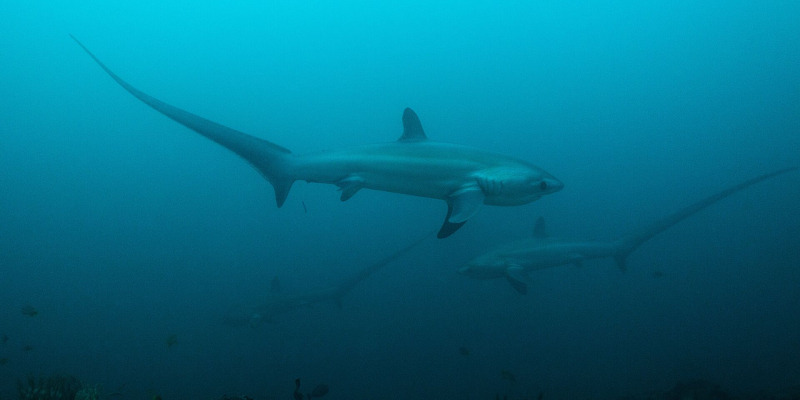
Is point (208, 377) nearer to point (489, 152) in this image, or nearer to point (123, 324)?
point (123, 324)

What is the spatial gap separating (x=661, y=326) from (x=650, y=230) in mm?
10036

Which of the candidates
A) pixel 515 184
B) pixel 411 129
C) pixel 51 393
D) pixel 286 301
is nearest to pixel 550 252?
pixel 515 184

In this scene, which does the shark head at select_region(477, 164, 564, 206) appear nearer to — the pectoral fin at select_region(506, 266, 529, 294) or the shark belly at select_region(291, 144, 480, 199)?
the shark belly at select_region(291, 144, 480, 199)

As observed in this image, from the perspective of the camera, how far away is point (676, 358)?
1463cm

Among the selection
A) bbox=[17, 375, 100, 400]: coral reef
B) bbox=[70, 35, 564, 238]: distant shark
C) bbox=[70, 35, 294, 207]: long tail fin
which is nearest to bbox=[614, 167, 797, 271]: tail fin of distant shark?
bbox=[70, 35, 564, 238]: distant shark

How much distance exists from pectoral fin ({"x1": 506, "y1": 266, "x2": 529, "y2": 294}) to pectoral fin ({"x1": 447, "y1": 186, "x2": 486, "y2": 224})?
4.81 m

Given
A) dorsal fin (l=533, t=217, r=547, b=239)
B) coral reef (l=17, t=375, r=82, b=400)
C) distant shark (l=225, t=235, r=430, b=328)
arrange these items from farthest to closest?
distant shark (l=225, t=235, r=430, b=328) < dorsal fin (l=533, t=217, r=547, b=239) < coral reef (l=17, t=375, r=82, b=400)

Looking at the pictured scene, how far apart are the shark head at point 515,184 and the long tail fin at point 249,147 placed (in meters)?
2.34

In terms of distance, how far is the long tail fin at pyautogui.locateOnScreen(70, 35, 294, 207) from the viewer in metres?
4.52

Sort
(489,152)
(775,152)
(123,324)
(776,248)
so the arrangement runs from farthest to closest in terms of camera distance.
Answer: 1. (775,152)
2. (776,248)
3. (123,324)
4. (489,152)

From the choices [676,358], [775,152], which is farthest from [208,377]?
[775,152]

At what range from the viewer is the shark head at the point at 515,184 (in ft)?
15.8

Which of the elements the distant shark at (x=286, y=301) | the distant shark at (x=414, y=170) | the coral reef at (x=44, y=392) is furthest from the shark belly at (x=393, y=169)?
the distant shark at (x=286, y=301)

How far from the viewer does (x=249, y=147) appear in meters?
4.96
